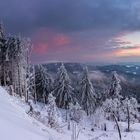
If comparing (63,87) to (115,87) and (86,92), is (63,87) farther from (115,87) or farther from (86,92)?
(115,87)

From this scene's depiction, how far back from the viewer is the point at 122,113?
70312mm

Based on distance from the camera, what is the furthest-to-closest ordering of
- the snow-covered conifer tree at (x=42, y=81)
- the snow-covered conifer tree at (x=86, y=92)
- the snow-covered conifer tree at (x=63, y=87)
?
the snow-covered conifer tree at (x=42, y=81), the snow-covered conifer tree at (x=86, y=92), the snow-covered conifer tree at (x=63, y=87)

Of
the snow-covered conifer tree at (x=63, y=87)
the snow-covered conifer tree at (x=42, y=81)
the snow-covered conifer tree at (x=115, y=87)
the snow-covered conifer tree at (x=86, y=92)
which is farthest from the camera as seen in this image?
the snow-covered conifer tree at (x=42, y=81)

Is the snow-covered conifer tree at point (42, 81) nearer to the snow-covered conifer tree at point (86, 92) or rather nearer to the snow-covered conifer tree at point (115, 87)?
the snow-covered conifer tree at point (86, 92)

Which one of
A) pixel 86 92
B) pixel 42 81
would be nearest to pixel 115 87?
pixel 86 92

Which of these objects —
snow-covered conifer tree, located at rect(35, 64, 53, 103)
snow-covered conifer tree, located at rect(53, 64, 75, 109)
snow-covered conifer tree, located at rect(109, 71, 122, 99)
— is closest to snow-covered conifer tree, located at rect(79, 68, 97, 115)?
snow-covered conifer tree, located at rect(53, 64, 75, 109)

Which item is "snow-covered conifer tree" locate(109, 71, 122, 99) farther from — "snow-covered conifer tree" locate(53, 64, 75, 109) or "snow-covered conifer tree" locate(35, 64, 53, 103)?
"snow-covered conifer tree" locate(35, 64, 53, 103)

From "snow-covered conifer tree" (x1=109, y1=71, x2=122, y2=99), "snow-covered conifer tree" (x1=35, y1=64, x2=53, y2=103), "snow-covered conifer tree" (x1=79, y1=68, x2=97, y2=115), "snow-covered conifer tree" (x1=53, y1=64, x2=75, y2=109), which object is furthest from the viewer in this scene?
"snow-covered conifer tree" (x1=35, y1=64, x2=53, y2=103)

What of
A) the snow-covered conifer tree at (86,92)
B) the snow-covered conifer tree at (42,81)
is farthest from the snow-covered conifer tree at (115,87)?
the snow-covered conifer tree at (42,81)

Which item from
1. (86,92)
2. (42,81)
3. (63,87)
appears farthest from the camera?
(42,81)

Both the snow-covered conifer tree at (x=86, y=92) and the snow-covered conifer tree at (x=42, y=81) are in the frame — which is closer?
the snow-covered conifer tree at (x=86, y=92)

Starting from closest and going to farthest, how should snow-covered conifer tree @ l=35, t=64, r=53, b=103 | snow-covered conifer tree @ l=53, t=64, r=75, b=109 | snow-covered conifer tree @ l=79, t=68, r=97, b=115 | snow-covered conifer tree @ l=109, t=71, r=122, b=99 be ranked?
1. snow-covered conifer tree @ l=109, t=71, r=122, b=99
2. snow-covered conifer tree @ l=53, t=64, r=75, b=109
3. snow-covered conifer tree @ l=79, t=68, r=97, b=115
4. snow-covered conifer tree @ l=35, t=64, r=53, b=103

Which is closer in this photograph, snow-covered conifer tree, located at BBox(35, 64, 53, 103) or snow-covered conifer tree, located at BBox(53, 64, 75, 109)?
snow-covered conifer tree, located at BBox(53, 64, 75, 109)

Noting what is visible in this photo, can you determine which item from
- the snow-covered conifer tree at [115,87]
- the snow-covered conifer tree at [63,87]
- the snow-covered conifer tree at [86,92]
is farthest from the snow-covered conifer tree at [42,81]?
the snow-covered conifer tree at [115,87]
